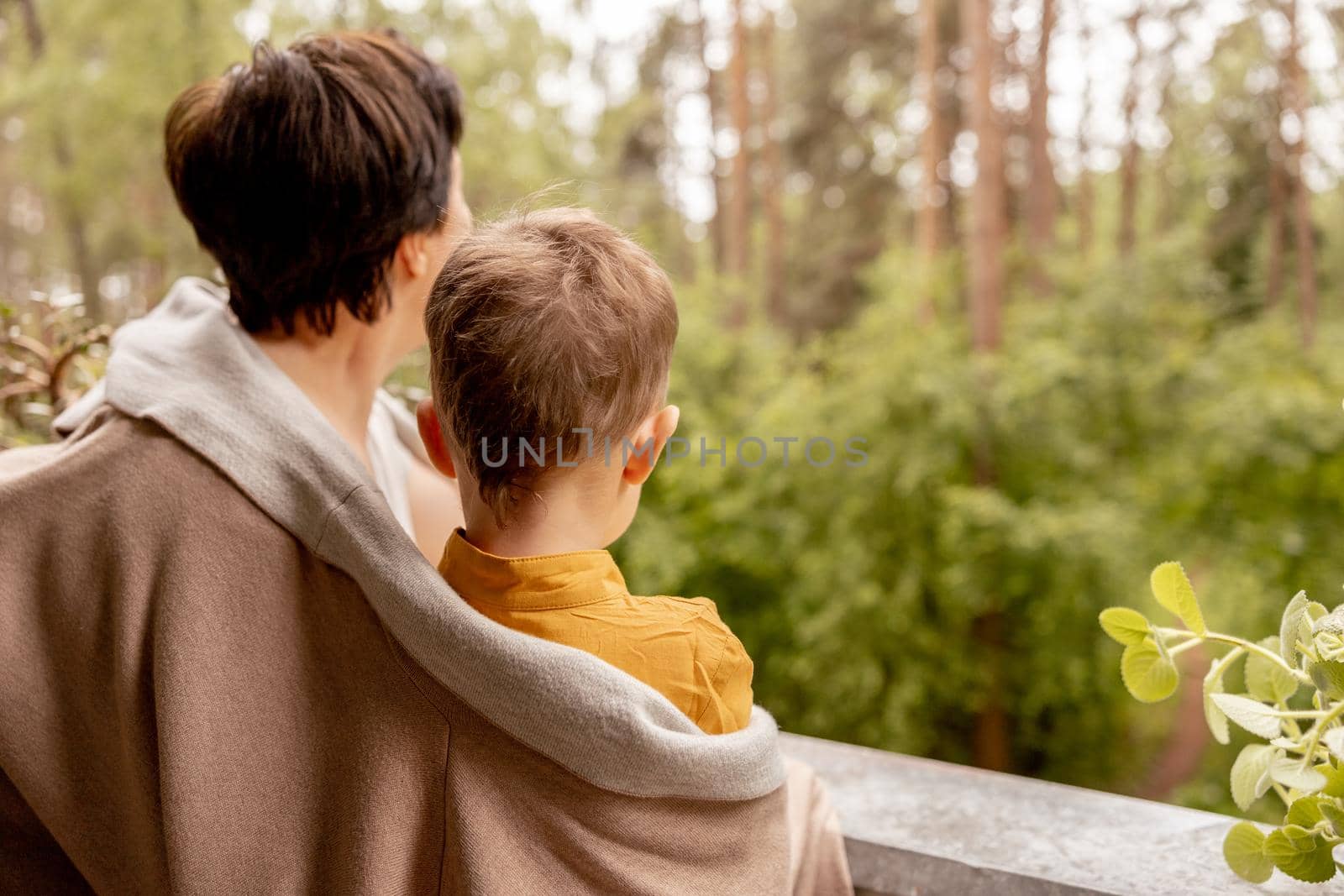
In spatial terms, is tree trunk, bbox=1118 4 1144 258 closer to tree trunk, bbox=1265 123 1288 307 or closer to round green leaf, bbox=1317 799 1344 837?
tree trunk, bbox=1265 123 1288 307

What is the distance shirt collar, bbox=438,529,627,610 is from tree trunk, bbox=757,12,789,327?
7192mm

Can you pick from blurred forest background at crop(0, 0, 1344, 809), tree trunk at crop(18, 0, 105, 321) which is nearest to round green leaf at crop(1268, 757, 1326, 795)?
blurred forest background at crop(0, 0, 1344, 809)

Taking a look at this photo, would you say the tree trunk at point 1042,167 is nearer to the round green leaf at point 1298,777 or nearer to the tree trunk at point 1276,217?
the tree trunk at point 1276,217

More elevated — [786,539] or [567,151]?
[567,151]

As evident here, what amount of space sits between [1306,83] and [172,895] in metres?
6.32

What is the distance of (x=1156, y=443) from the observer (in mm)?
4238

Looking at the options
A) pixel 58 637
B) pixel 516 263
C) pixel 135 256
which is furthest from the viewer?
pixel 135 256

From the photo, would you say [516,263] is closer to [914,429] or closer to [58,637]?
[58,637]

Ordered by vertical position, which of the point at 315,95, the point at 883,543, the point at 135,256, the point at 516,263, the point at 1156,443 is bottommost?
the point at 883,543

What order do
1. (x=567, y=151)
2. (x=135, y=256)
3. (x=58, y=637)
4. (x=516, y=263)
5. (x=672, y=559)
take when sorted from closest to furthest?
1. (x=516, y=263)
2. (x=58, y=637)
3. (x=672, y=559)
4. (x=567, y=151)
5. (x=135, y=256)

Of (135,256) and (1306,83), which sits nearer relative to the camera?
(1306,83)

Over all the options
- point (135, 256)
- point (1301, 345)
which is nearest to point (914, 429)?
point (1301, 345)

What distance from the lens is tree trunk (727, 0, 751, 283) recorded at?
6.36 metres

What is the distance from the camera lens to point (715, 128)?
8.43 metres
